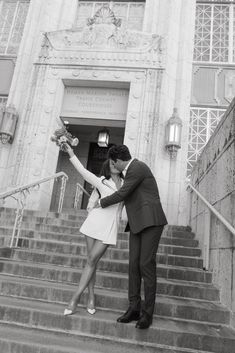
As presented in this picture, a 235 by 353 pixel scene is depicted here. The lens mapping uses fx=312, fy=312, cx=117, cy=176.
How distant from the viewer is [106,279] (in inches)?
164

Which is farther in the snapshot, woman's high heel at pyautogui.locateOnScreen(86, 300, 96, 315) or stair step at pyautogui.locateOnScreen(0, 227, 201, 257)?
stair step at pyautogui.locateOnScreen(0, 227, 201, 257)

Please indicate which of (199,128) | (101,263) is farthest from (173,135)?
(101,263)

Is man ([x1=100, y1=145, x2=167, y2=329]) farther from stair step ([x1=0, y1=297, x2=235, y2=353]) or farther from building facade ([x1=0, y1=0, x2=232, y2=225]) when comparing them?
building facade ([x1=0, y1=0, x2=232, y2=225])

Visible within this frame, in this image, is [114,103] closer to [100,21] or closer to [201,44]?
[100,21]

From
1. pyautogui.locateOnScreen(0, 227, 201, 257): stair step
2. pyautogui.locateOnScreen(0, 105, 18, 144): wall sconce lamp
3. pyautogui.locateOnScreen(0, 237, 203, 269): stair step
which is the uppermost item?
pyautogui.locateOnScreen(0, 105, 18, 144): wall sconce lamp

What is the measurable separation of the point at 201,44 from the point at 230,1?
1.94 metres

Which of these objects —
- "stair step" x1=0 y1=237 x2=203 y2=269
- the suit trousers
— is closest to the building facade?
"stair step" x1=0 y1=237 x2=203 y2=269

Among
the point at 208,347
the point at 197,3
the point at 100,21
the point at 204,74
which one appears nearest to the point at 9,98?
the point at 100,21

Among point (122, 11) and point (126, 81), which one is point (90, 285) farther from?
point (122, 11)

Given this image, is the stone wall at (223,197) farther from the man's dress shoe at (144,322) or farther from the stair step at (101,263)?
the man's dress shoe at (144,322)

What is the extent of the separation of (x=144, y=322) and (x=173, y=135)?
6244 mm

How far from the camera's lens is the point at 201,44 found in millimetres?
10344

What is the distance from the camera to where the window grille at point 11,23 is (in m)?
11.0

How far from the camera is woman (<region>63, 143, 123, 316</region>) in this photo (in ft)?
10.7
